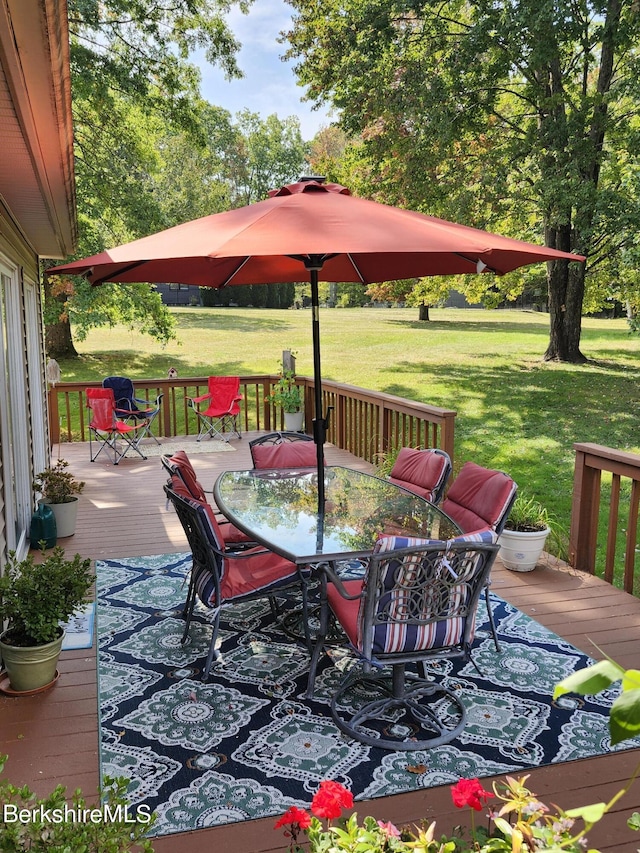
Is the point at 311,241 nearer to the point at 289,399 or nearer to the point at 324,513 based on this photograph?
the point at 324,513

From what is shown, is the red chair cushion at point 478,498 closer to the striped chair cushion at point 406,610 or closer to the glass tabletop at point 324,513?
the glass tabletop at point 324,513

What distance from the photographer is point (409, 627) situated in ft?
8.57

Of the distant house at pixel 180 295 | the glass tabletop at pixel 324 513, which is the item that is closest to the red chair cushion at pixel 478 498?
the glass tabletop at pixel 324 513

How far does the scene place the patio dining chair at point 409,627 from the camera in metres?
2.49

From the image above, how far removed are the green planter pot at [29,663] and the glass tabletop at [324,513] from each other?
3.33 feet

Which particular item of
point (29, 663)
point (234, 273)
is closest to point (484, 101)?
point (234, 273)

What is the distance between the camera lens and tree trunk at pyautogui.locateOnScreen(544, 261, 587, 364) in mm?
12891

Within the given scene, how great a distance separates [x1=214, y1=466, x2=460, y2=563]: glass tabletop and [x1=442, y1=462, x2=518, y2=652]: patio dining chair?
0.54 feet

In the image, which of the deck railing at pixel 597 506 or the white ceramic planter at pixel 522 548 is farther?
the white ceramic planter at pixel 522 548

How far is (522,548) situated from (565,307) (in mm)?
9938

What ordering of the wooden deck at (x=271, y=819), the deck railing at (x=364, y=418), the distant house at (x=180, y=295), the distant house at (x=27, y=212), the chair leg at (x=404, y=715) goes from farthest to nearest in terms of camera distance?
the distant house at (x=180, y=295)
the deck railing at (x=364, y=418)
the chair leg at (x=404, y=715)
the wooden deck at (x=271, y=819)
the distant house at (x=27, y=212)

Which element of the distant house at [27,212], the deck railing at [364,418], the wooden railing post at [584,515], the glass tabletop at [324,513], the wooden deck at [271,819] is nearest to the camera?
the distant house at [27,212]

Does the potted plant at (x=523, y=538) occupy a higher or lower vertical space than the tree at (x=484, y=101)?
lower

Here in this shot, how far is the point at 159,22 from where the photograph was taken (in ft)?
34.6
